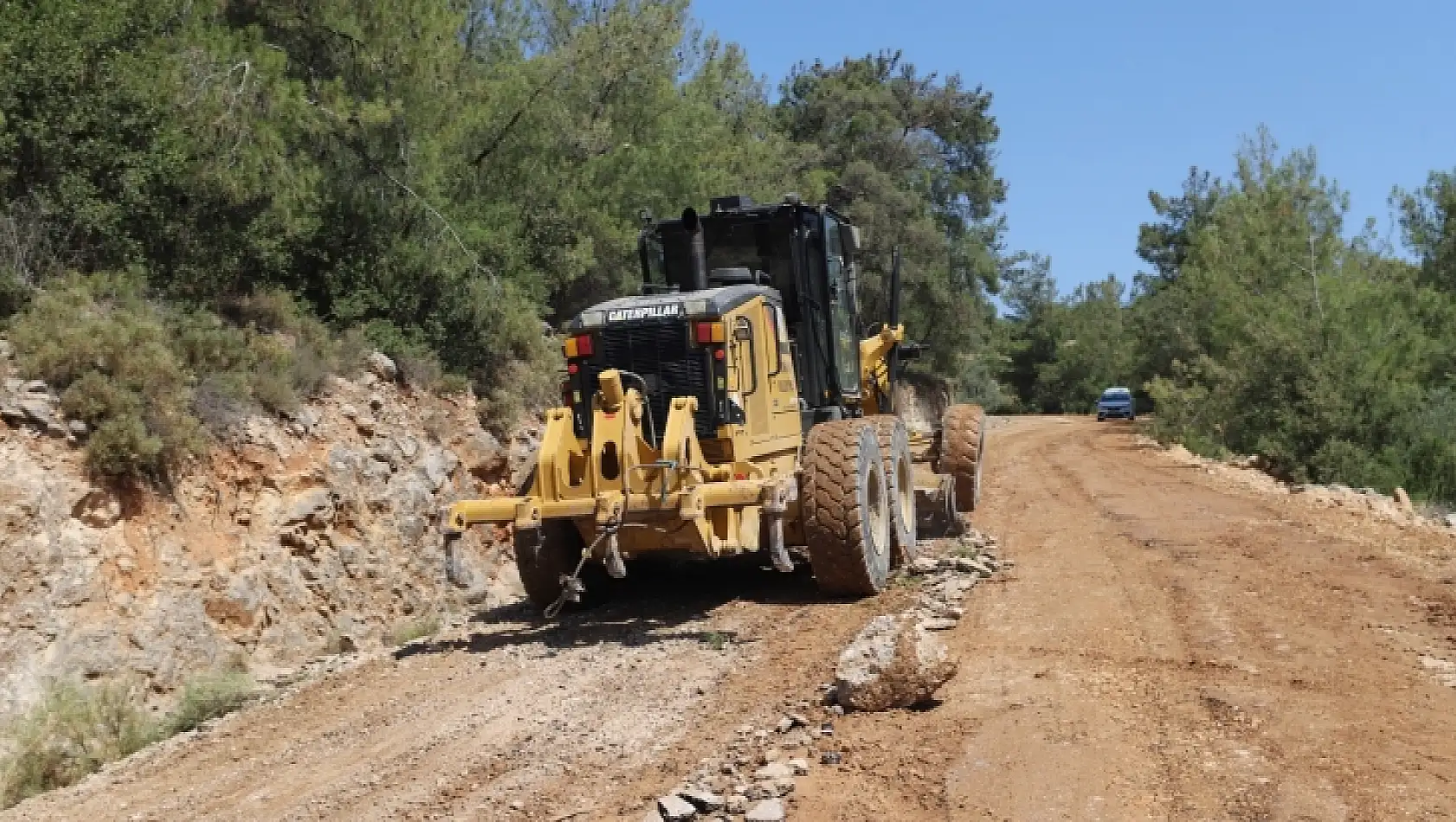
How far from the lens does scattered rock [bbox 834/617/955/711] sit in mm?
5672

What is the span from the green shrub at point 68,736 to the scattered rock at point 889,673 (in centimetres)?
503

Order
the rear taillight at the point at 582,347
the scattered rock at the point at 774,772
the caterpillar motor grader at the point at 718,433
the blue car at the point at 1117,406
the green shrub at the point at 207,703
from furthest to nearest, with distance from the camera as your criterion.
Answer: the blue car at the point at 1117,406 → the rear taillight at the point at 582,347 → the green shrub at the point at 207,703 → the caterpillar motor grader at the point at 718,433 → the scattered rock at the point at 774,772

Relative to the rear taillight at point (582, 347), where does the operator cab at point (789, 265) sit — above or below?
above

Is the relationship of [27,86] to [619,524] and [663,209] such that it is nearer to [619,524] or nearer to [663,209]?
[619,524]

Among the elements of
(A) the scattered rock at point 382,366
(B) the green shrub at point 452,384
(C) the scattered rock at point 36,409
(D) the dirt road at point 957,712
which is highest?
(A) the scattered rock at point 382,366

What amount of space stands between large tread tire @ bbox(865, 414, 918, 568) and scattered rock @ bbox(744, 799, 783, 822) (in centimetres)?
472

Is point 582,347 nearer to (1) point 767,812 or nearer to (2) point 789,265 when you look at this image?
(2) point 789,265

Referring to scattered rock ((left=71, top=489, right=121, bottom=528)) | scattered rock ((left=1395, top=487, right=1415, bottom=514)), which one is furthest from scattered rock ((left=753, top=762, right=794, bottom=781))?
scattered rock ((left=1395, top=487, right=1415, bottom=514))

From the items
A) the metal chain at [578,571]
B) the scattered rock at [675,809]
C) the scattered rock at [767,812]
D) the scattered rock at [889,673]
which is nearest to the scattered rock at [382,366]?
the metal chain at [578,571]

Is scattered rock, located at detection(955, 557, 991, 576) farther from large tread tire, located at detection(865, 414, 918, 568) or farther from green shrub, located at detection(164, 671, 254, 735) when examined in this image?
green shrub, located at detection(164, 671, 254, 735)

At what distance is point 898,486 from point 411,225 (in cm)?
837

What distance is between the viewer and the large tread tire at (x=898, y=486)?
9258mm

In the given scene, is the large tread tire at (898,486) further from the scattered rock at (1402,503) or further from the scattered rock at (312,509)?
the scattered rock at (1402,503)

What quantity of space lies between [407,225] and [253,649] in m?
6.68
